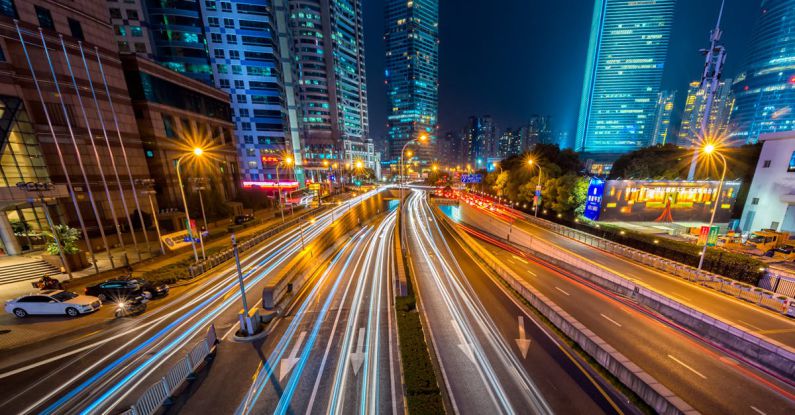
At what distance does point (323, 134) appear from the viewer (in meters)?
110

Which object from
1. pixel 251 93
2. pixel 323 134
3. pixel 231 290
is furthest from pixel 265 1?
pixel 231 290

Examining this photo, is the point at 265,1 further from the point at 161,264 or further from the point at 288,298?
the point at 288,298

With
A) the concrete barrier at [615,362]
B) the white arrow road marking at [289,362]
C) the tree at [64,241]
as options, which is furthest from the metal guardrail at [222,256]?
the concrete barrier at [615,362]

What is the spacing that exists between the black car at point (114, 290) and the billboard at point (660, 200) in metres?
53.7

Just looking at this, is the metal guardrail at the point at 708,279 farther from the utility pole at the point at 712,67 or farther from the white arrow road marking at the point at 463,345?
the utility pole at the point at 712,67

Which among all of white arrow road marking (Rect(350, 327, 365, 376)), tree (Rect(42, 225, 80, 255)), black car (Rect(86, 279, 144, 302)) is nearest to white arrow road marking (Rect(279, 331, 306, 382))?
white arrow road marking (Rect(350, 327, 365, 376))

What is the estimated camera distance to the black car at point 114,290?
18.0 m

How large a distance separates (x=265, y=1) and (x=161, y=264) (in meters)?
75.3

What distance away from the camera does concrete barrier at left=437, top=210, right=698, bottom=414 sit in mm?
9320

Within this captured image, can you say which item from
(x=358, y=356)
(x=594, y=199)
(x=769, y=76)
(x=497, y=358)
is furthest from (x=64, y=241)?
(x=769, y=76)

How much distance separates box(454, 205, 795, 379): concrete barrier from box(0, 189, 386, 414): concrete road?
94.0 feet

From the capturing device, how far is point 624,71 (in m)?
142

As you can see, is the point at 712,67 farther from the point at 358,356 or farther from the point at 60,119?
the point at 60,119

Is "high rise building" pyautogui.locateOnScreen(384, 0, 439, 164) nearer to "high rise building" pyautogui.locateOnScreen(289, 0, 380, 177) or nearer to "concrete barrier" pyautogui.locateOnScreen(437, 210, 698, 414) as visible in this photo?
"high rise building" pyautogui.locateOnScreen(289, 0, 380, 177)
